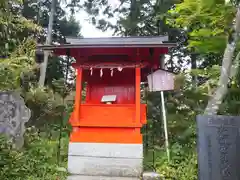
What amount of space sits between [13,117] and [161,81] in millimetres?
4578

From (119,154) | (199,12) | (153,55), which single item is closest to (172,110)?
(153,55)

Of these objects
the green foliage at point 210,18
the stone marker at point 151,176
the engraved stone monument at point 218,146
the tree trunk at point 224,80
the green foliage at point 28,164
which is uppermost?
the green foliage at point 210,18

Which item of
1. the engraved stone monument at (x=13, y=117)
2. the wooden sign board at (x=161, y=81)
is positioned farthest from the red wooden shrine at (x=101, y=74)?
the engraved stone monument at (x=13, y=117)

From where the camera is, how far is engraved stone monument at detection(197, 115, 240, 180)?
4336mm

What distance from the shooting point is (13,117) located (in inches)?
266

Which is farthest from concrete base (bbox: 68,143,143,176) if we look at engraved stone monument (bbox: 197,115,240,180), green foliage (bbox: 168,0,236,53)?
green foliage (bbox: 168,0,236,53)

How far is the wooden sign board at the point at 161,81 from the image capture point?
838cm

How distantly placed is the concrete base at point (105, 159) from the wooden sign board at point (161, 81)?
1982mm

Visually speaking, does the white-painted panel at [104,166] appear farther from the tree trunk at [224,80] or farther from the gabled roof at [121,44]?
the gabled roof at [121,44]

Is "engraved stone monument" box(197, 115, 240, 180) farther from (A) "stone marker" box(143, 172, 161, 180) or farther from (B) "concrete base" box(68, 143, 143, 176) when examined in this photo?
(B) "concrete base" box(68, 143, 143, 176)

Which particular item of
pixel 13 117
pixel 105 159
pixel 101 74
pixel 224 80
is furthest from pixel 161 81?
pixel 13 117

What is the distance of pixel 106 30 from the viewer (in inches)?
635

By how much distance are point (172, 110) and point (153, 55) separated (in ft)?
11.6

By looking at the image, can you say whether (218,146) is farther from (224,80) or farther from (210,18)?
(210,18)
